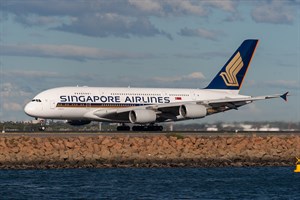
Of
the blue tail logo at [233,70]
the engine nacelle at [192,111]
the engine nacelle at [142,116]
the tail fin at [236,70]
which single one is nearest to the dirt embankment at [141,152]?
the engine nacelle at [142,116]

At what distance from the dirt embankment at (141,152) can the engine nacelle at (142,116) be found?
1287 cm

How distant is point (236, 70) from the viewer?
3442 inches

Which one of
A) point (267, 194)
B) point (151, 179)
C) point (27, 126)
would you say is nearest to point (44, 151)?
point (151, 179)

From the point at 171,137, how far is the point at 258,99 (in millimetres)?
20271

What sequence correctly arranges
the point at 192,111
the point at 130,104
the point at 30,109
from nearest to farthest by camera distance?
the point at 30,109
the point at 192,111
the point at 130,104

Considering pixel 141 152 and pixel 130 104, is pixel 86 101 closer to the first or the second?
pixel 130 104

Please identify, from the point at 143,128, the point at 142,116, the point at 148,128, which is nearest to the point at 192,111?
the point at 148,128

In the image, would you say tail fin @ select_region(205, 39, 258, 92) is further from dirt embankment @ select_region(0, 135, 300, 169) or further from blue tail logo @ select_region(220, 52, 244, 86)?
dirt embankment @ select_region(0, 135, 300, 169)

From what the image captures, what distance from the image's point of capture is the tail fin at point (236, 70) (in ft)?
284

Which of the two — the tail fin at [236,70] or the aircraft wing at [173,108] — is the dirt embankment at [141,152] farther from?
the tail fin at [236,70]

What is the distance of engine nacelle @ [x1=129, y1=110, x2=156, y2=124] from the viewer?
245 feet

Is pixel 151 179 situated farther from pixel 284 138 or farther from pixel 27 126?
pixel 27 126

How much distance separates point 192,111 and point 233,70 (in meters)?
11.9

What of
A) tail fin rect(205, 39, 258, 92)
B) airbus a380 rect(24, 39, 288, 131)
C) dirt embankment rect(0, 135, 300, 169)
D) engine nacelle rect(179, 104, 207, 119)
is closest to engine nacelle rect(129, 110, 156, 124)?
airbus a380 rect(24, 39, 288, 131)
